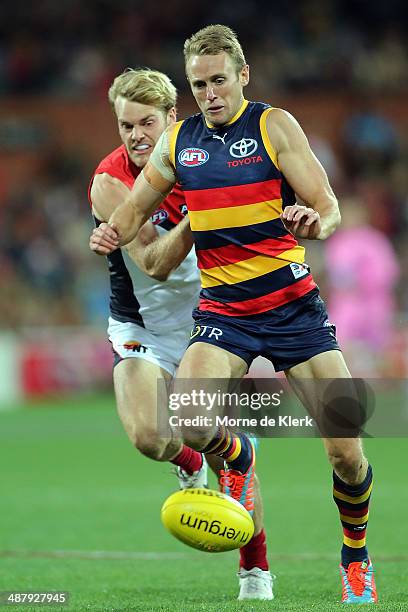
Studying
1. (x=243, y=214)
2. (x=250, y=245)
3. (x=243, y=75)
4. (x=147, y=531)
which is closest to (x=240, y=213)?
(x=243, y=214)

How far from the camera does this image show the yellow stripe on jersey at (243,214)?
5.47 m

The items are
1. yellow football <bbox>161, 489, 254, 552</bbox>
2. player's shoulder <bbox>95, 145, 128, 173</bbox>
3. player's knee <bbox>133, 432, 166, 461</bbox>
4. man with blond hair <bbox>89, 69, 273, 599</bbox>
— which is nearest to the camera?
yellow football <bbox>161, 489, 254, 552</bbox>

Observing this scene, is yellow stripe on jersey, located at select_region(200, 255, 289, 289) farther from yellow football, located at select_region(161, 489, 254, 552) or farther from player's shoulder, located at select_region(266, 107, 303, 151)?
yellow football, located at select_region(161, 489, 254, 552)

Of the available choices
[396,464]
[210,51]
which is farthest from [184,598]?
[396,464]

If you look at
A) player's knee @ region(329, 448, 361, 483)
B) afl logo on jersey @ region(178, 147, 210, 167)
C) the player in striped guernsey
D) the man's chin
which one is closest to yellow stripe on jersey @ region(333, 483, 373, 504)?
the player in striped guernsey

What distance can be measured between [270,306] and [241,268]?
217 mm

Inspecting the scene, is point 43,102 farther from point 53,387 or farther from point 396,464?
point 396,464

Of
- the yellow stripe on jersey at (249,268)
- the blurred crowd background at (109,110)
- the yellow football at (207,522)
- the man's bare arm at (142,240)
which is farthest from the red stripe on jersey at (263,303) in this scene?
the blurred crowd background at (109,110)

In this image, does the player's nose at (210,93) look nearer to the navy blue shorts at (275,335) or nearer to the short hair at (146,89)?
the short hair at (146,89)

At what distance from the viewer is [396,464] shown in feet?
36.0

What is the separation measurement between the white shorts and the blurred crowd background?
10055 mm

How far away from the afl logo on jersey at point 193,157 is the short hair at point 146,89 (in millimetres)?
867

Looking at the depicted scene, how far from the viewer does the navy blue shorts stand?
18.1ft

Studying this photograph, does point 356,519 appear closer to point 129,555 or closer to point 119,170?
point 129,555
